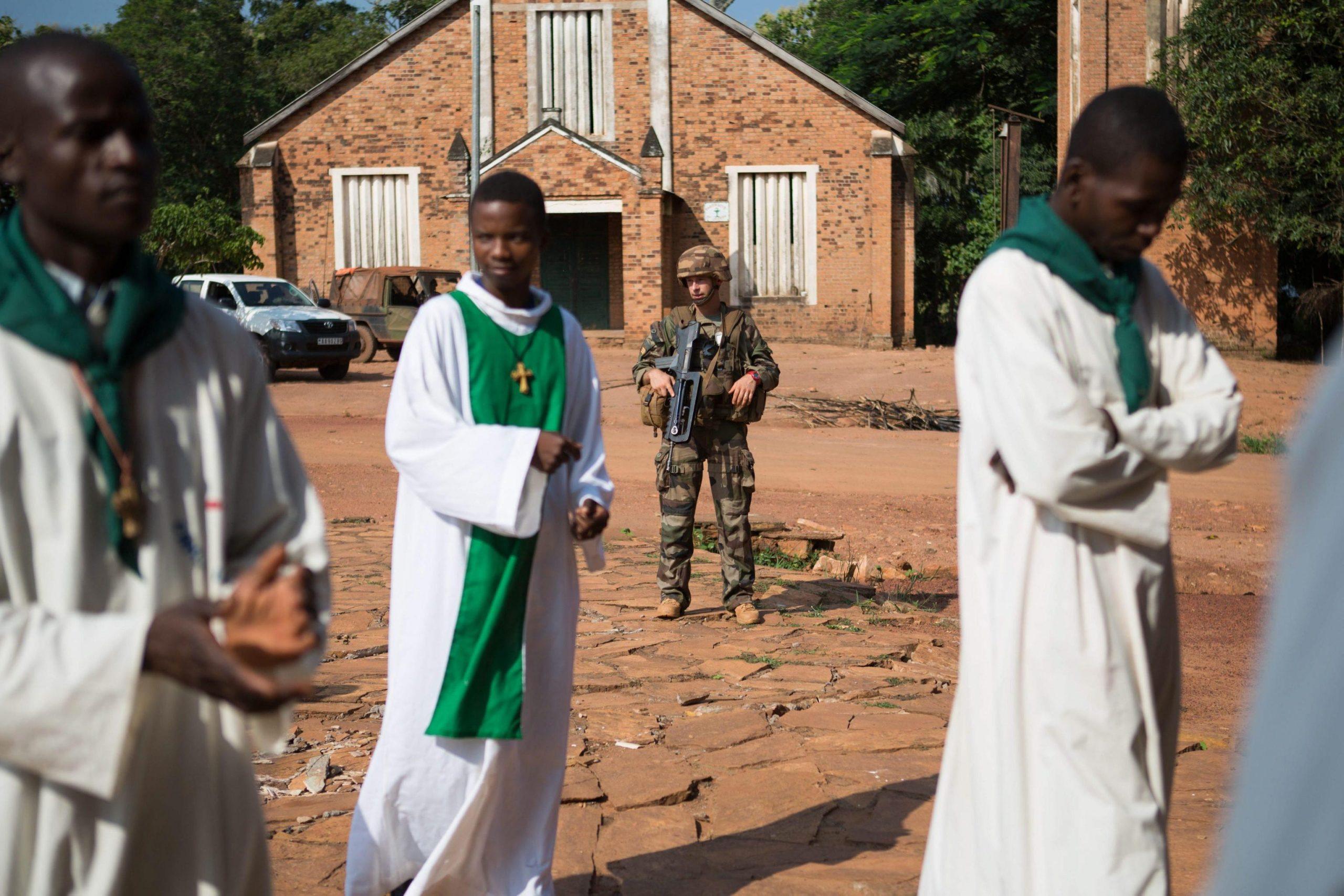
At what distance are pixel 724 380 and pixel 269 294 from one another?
17.5 meters

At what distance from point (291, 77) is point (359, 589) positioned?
43.9 meters

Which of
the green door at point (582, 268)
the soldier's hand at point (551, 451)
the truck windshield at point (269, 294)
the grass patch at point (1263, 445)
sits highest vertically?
the green door at point (582, 268)

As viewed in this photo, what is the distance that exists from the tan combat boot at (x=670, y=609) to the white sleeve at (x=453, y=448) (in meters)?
4.31

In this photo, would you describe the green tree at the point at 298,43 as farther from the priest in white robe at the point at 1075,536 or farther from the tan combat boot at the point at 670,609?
the priest in white robe at the point at 1075,536

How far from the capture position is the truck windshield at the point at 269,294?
77.2 ft

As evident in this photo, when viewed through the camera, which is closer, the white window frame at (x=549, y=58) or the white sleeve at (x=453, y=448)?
the white sleeve at (x=453, y=448)

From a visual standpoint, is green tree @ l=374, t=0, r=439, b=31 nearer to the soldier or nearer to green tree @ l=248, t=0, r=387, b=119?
green tree @ l=248, t=0, r=387, b=119

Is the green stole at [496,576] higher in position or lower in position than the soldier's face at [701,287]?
lower

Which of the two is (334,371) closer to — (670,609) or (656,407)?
(656,407)

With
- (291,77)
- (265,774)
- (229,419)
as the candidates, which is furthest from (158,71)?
(229,419)

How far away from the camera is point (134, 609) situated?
6.86ft

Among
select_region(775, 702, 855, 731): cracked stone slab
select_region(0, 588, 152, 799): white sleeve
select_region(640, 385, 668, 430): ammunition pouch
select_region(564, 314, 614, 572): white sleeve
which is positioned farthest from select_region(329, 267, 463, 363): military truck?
select_region(0, 588, 152, 799): white sleeve

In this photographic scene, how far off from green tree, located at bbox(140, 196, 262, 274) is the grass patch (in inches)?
753

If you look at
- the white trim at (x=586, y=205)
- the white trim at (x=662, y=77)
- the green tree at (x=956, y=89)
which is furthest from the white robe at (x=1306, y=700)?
the green tree at (x=956, y=89)
